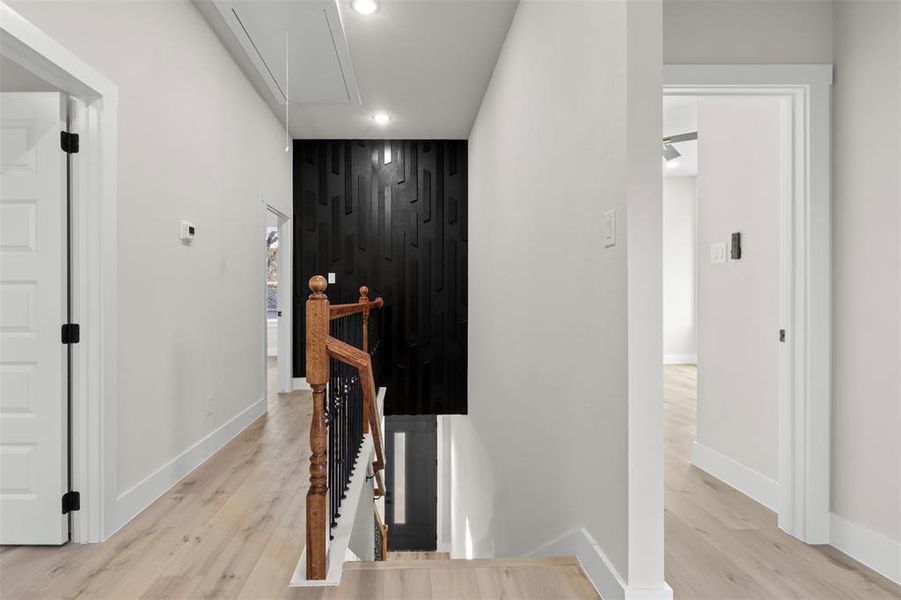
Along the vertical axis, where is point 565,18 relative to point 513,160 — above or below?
above

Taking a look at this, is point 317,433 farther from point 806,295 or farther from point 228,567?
point 806,295

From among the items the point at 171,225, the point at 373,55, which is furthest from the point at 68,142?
the point at 373,55

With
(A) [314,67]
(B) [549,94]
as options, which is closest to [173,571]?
(B) [549,94]

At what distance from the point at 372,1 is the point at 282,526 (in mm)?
2996

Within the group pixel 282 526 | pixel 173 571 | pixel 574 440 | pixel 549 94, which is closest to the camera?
pixel 173 571

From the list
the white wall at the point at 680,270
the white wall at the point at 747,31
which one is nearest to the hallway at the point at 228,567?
the white wall at the point at 747,31

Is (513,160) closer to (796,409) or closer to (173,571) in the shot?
(796,409)

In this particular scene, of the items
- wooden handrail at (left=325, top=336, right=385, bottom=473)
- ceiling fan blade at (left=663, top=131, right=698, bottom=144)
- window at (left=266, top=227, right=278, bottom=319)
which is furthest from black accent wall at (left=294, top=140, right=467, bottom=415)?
window at (left=266, top=227, right=278, bottom=319)

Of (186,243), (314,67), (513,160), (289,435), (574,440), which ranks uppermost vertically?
(314,67)

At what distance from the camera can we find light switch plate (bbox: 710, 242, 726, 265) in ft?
10.5

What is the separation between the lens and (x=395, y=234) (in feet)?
18.6

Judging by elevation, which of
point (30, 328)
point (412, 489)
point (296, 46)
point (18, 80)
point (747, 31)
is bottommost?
point (412, 489)

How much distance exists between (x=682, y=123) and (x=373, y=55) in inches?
144

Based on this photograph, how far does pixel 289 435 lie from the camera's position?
379cm
